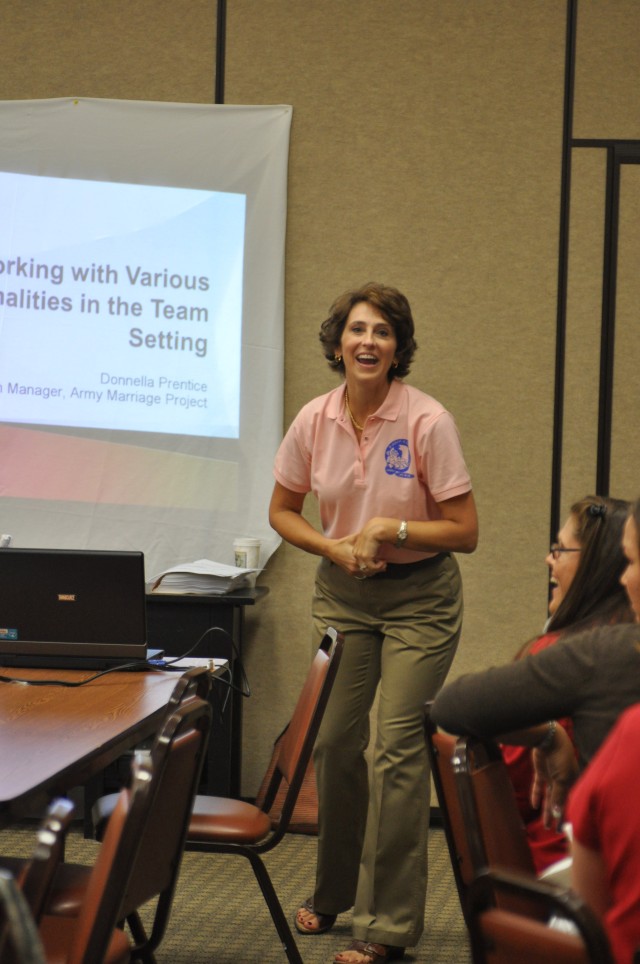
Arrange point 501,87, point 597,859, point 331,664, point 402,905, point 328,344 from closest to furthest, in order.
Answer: point 597,859
point 331,664
point 402,905
point 328,344
point 501,87

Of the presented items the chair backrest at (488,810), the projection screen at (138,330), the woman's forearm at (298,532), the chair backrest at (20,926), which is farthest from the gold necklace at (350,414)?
the chair backrest at (20,926)

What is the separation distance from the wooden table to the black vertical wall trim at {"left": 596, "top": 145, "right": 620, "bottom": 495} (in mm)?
2168

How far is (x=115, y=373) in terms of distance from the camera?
403 centimetres

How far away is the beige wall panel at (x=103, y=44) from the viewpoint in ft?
13.3

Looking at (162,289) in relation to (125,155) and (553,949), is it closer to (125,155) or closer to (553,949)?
(125,155)

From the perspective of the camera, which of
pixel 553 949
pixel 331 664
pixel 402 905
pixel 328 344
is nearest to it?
pixel 553 949

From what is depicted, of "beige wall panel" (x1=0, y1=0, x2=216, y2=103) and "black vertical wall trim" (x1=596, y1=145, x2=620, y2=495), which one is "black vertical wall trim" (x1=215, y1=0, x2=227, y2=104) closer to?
"beige wall panel" (x1=0, y1=0, x2=216, y2=103)

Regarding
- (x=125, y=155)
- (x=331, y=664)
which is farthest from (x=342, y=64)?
(x=331, y=664)

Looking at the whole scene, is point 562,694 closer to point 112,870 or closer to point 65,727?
point 112,870

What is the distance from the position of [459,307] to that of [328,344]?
1.20 metres

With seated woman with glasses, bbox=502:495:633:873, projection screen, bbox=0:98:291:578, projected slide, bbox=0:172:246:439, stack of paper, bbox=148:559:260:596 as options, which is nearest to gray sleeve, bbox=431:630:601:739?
seated woman with glasses, bbox=502:495:633:873

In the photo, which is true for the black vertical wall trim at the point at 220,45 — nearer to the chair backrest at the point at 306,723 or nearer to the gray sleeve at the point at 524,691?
the chair backrest at the point at 306,723

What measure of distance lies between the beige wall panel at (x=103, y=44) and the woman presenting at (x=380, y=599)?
1.68m

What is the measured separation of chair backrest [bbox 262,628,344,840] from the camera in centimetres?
221
